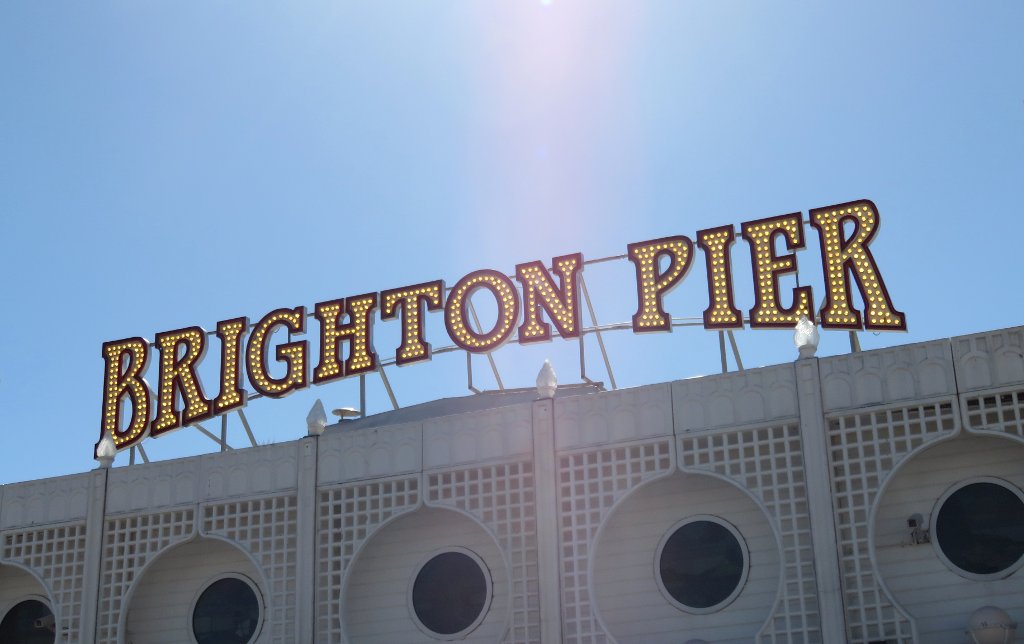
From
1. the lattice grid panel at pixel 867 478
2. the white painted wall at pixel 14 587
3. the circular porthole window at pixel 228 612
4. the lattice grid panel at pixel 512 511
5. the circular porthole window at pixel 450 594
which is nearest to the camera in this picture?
the lattice grid panel at pixel 867 478

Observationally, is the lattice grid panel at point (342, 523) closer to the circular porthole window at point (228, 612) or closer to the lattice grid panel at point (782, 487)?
the circular porthole window at point (228, 612)

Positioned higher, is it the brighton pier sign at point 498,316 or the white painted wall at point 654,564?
the brighton pier sign at point 498,316

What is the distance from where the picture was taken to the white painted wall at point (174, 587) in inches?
1179

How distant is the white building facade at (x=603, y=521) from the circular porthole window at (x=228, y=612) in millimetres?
95

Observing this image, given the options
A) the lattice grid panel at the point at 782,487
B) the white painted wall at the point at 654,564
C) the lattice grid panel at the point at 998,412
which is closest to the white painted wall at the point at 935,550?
the lattice grid panel at the point at 998,412

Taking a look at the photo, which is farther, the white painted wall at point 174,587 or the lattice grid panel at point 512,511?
the white painted wall at point 174,587

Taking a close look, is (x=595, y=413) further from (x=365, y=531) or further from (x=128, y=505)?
(x=128, y=505)

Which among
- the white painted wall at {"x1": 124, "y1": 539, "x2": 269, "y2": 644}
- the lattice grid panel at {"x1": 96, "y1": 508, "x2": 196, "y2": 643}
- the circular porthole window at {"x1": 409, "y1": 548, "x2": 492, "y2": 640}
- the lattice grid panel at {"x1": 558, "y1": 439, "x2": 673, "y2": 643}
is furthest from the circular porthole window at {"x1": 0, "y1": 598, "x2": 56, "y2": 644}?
the lattice grid panel at {"x1": 558, "y1": 439, "x2": 673, "y2": 643}

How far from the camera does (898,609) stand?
22938 millimetres

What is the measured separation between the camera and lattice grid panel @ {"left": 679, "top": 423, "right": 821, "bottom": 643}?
78.2ft

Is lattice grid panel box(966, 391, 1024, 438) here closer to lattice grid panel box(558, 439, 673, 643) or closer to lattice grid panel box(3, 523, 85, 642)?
lattice grid panel box(558, 439, 673, 643)

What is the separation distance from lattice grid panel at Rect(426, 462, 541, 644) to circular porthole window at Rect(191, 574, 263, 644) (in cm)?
527

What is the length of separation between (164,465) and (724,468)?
13.4 meters

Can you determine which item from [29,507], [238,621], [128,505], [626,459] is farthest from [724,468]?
[29,507]
